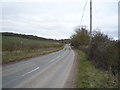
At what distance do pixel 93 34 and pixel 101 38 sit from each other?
3.36 meters

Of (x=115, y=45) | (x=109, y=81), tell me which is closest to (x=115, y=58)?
(x=115, y=45)

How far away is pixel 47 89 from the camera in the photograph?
38.4 feet

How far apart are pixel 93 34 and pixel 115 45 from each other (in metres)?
10.7

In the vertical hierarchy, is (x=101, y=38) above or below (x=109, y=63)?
above

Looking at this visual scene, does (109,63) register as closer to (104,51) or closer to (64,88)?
(104,51)

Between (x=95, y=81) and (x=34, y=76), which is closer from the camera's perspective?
(x=95, y=81)

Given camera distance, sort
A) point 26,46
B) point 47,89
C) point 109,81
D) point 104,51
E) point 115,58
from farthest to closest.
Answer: point 26,46 < point 104,51 < point 115,58 < point 109,81 < point 47,89

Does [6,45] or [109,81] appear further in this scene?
[6,45]

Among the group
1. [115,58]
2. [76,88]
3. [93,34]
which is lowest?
[76,88]

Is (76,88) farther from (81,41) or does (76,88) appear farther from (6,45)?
(81,41)

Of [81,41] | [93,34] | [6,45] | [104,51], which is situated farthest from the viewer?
[81,41]

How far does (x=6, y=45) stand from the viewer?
34.8 m

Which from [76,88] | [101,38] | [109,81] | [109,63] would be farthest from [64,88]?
[101,38]

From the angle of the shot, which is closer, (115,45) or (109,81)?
(109,81)
